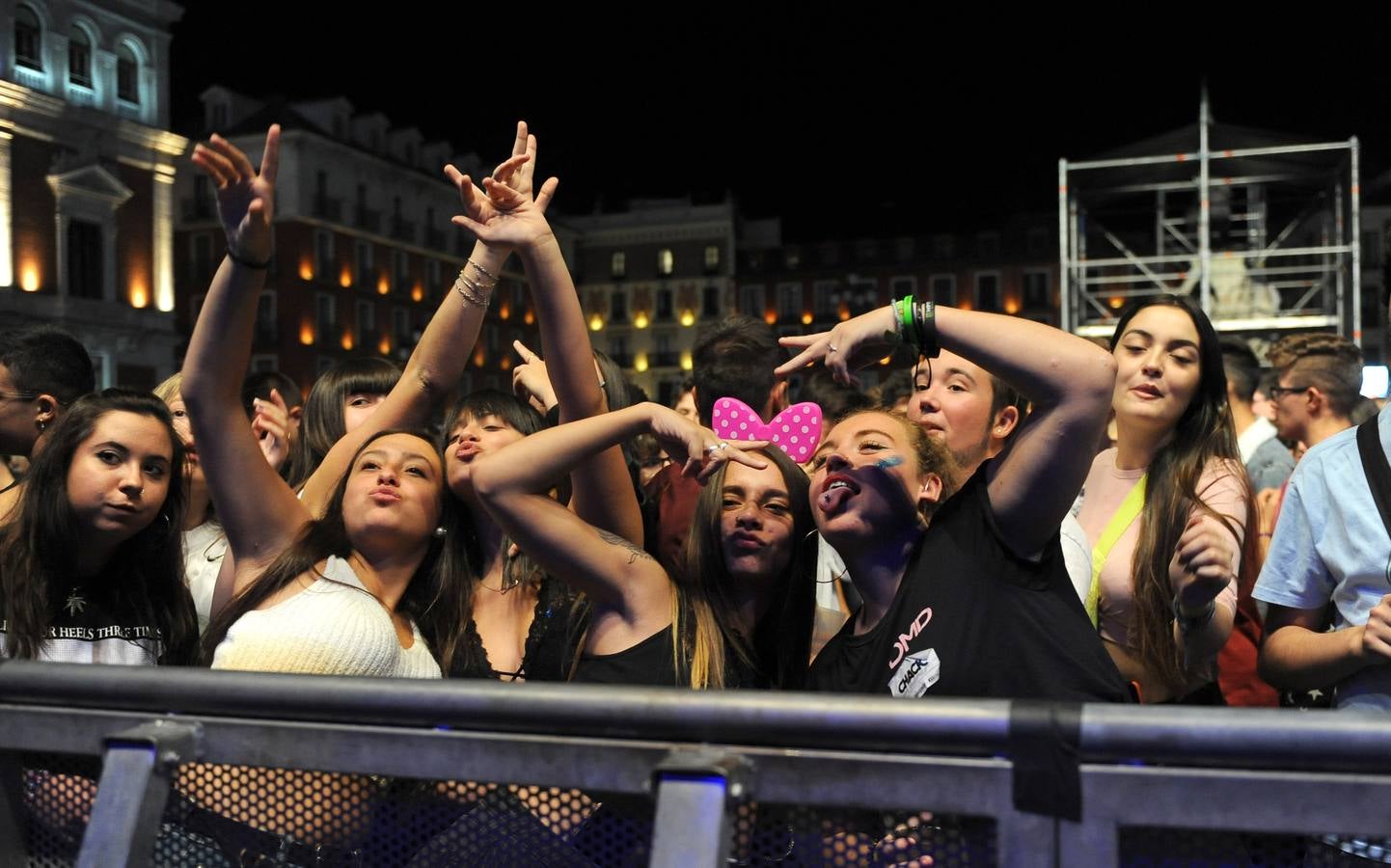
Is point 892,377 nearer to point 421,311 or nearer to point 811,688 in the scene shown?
point 811,688

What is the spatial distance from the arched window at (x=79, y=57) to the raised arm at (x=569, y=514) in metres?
28.3

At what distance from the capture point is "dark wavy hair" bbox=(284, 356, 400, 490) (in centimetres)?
372

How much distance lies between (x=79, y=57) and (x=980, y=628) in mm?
29651

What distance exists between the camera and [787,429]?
8.74 feet

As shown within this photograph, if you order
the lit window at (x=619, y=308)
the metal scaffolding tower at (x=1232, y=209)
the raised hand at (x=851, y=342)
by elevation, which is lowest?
the raised hand at (x=851, y=342)

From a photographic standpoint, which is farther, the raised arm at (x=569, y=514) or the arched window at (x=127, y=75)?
the arched window at (x=127, y=75)

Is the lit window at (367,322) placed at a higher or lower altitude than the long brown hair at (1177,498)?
higher

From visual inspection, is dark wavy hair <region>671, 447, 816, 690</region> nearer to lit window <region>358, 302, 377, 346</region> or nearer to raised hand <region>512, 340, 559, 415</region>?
raised hand <region>512, 340, 559, 415</region>

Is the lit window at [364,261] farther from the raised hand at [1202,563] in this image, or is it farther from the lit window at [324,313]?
the raised hand at [1202,563]

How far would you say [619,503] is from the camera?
262 cm

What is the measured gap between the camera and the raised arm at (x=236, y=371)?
85.2 inches

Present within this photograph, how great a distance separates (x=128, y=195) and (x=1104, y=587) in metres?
29.0

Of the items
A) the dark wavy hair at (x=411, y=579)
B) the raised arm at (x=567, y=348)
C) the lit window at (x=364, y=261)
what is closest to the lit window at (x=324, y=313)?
the lit window at (x=364, y=261)

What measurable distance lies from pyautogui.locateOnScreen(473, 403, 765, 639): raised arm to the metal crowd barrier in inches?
38.9
